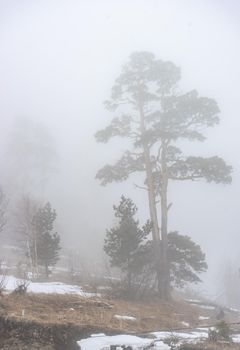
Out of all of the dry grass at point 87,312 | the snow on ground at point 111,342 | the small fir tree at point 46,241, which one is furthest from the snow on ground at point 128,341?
the small fir tree at point 46,241

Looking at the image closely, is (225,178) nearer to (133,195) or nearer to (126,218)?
(126,218)

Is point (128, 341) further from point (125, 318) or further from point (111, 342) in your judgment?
point (125, 318)

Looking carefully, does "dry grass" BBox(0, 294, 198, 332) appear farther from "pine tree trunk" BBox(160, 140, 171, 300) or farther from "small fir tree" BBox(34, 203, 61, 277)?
"small fir tree" BBox(34, 203, 61, 277)

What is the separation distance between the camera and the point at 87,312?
13836 millimetres

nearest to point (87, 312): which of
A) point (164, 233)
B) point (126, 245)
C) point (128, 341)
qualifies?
point (128, 341)

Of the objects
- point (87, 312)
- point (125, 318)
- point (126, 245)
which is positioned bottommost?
point (125, 318)

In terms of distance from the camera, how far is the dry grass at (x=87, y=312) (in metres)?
11.8

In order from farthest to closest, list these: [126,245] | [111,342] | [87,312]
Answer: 1. [126,245]
2. [87,312]
3. [111,342]

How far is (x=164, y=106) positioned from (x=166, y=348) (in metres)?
16.7

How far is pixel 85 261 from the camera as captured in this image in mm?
48906

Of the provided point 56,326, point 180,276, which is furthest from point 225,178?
point 56,326

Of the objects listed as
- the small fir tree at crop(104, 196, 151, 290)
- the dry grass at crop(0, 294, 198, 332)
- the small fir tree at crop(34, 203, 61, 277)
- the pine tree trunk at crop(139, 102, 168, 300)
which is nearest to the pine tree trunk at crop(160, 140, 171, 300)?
the pine tree trunk at crop(139, 102, 168, 300)

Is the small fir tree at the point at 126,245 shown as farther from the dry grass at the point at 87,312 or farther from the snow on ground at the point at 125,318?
the snow on ground at the point at 125,318

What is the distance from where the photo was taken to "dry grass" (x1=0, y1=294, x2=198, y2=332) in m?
11.8
